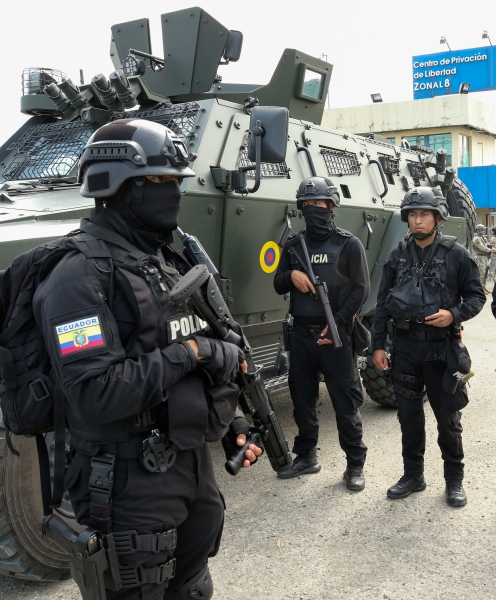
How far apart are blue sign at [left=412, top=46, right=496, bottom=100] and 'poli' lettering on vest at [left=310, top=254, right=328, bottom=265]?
3161 centimetres

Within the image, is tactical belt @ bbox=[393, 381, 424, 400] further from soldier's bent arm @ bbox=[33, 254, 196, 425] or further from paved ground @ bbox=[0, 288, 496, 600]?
soldier's bent arm @ bbox=[33, 254, 196, 425]

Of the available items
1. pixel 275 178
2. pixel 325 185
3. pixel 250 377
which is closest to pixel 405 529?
pixel 250 377

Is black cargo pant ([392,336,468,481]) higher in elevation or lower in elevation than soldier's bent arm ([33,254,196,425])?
lower

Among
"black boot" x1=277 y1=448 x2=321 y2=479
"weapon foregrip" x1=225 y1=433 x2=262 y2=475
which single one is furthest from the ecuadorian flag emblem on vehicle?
"black boot" x1=277 y1=448 x2=321 y2=479

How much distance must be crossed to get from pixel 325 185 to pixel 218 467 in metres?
2.06

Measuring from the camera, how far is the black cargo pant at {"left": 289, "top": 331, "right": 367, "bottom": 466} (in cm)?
441

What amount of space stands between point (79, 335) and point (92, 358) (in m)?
0.07

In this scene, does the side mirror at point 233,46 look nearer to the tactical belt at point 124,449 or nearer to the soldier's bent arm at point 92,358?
the soldier's bent arm at point 92,358

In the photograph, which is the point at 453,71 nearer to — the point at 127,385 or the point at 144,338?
the point at 144,338

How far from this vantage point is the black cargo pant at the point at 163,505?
77.2 inches

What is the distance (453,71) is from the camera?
113ft

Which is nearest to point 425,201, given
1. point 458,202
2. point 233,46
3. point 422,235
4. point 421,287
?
point 422,235

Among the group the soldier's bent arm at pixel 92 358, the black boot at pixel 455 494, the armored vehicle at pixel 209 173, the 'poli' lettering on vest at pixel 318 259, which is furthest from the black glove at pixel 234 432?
the 'poli' lettering on vest at pixel 318 259

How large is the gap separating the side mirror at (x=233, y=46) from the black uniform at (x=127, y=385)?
4.20m
